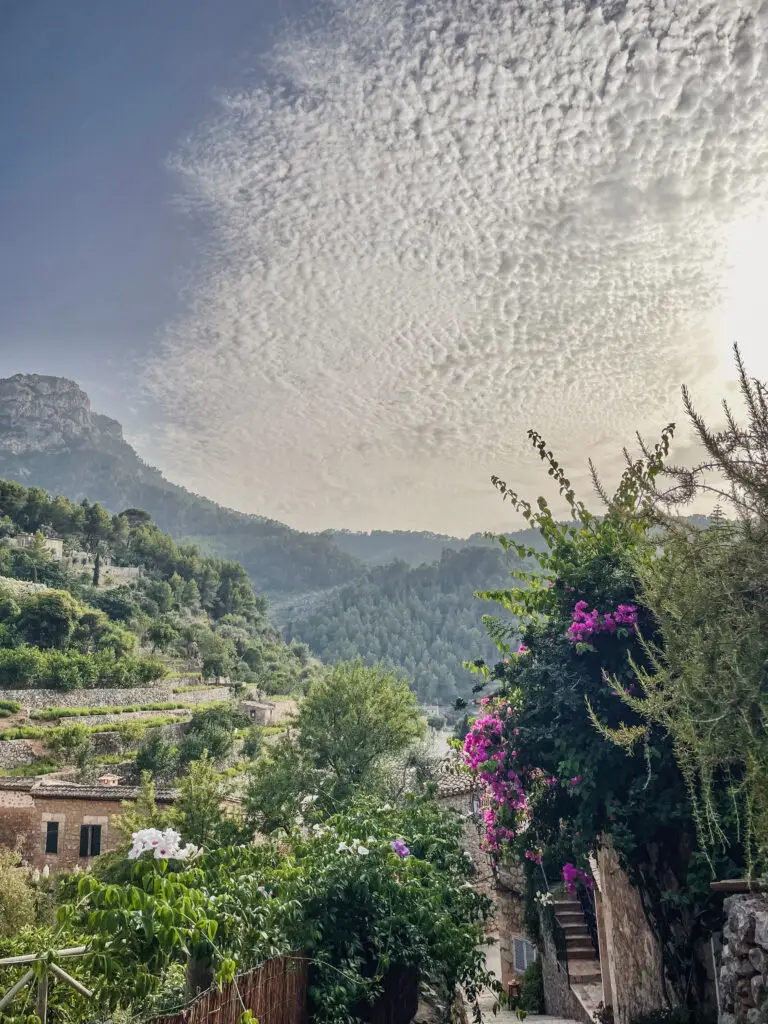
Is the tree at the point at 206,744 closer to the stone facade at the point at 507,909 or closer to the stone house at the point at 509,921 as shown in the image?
the stone facade at the point at 507,909

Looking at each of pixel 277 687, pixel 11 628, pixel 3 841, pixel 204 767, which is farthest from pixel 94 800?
pixel 277 687

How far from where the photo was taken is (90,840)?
682 inches

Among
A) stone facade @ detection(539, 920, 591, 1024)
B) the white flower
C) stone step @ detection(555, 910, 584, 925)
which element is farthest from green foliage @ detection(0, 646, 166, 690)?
the white flower

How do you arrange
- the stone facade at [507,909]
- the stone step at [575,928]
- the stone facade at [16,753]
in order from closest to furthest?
the stone step at [575,928] < the stone facade at [507,909] < the stone facade at [16,753]

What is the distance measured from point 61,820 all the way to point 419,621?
11725 centimetres

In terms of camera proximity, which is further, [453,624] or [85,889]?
[453,624]

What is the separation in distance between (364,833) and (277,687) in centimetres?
4870

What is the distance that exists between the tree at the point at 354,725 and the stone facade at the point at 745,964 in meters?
14.0

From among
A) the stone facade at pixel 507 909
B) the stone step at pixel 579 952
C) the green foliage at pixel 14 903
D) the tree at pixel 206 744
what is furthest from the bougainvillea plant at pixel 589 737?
the tree at pixel 206 744

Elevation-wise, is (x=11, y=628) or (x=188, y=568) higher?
(x=188, y=568)

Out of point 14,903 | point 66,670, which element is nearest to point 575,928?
point 14,903

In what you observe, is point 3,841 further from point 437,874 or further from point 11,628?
point 11,628

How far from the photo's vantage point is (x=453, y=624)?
130750 mm

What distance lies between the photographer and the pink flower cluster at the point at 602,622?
17.4ft
